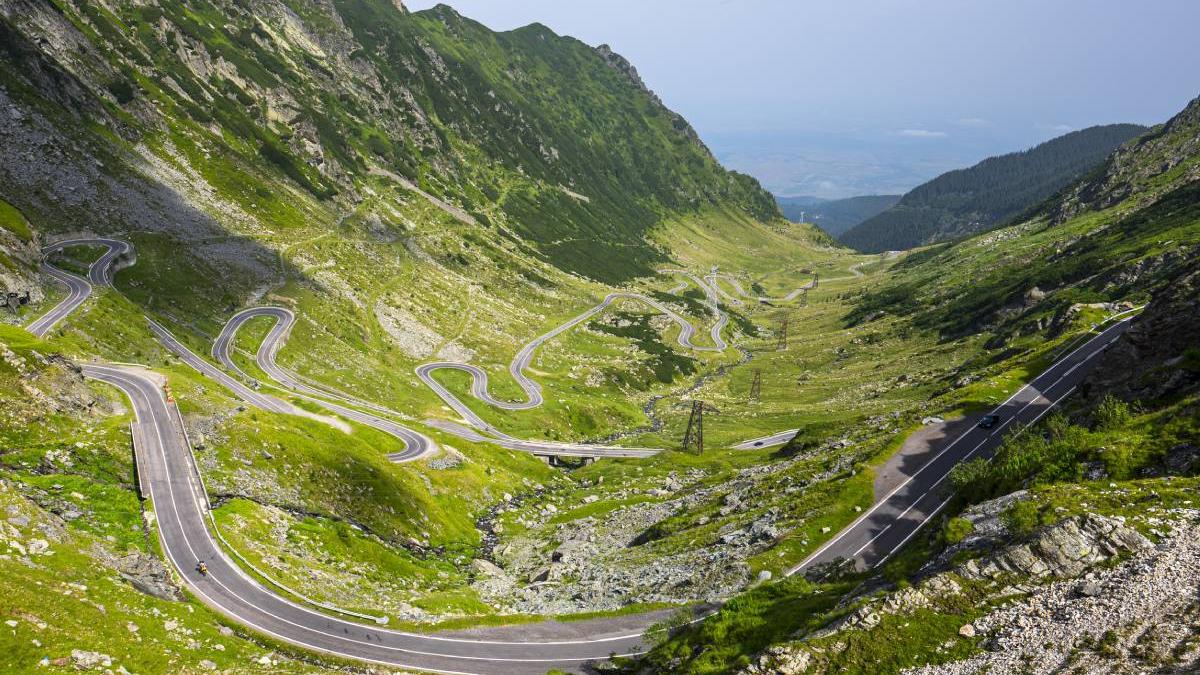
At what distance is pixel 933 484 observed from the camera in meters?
64.0

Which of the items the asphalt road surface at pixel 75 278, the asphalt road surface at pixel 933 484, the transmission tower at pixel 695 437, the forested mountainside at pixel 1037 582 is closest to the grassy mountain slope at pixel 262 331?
the asphalt road surface at pixel 75 278

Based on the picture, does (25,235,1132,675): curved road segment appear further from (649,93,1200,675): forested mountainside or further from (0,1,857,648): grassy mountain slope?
(649,93,1200,675): forested mountainside

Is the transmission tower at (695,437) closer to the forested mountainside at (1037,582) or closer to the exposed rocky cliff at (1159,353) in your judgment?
the exposed rocky cliff at (1159,353)

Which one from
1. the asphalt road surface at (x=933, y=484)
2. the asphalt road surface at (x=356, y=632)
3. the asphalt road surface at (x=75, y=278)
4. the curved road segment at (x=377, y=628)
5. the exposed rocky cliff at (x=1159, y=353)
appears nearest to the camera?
the asphalt road surface at (x=356, y=632)

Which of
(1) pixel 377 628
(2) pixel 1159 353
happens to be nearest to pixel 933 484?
(2) pixel 1159 353

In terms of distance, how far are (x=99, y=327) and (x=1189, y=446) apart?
122092 mm

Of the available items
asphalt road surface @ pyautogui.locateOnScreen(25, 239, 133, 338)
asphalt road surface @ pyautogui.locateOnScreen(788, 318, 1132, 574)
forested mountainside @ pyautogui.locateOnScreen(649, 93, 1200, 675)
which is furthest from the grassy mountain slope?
asphalt road surface @ pyautogui.locateOnScreen(788, 318, 1132, 574)

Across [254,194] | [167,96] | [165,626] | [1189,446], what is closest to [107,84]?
[167,96]

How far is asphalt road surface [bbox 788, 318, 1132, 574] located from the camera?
5412 centimetres

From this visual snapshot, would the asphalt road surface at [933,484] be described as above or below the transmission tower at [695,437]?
above

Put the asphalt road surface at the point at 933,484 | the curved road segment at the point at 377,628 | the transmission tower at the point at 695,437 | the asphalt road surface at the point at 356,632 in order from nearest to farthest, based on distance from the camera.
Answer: the asphalt road surface at the point at 356,632 → the curved road segment at the point at 377,628 → the asphalt road surface at the point at 933,484 → the transmission tower at the point at 695,437

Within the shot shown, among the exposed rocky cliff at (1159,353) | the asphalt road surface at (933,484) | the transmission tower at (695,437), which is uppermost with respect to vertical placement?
the exposed rocky cliff at (1159,353)

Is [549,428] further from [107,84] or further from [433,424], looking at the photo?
[107,84]

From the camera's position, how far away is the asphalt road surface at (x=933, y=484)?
54.1 m
